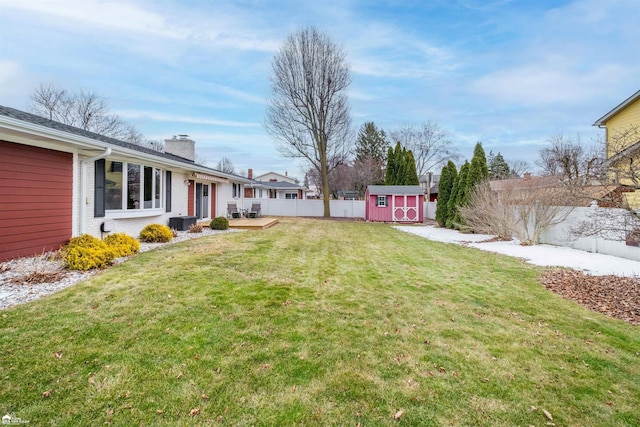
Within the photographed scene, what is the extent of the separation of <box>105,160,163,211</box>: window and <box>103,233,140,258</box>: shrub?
1688mm

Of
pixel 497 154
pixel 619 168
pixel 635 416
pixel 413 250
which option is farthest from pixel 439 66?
pixel 497 154

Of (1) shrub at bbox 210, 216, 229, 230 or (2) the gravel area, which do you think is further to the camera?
(1) shrub at bbox 210, 216, 229, 230

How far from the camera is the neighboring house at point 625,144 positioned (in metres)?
5.05

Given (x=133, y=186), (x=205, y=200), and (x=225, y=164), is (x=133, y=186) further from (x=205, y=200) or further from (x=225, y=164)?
(x=225, y=164)

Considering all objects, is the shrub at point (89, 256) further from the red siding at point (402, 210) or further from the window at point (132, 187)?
the red siding at point (402, 210)

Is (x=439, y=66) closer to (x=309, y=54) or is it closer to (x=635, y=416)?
(x=309, y=54)

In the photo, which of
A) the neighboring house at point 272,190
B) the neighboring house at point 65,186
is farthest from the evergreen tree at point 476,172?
the neighboring house at point 272,190

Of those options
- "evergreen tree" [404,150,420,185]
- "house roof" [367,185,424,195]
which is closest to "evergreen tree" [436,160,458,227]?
"house roof" [367,185,424,195]

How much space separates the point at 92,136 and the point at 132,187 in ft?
5.42

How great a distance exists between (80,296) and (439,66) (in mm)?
15451

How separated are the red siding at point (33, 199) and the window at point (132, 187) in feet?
3.92

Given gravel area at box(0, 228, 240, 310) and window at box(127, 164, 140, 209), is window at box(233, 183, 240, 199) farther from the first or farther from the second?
gravel area at box(0, 228, 240, 310)

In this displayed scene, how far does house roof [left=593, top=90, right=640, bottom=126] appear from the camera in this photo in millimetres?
11445

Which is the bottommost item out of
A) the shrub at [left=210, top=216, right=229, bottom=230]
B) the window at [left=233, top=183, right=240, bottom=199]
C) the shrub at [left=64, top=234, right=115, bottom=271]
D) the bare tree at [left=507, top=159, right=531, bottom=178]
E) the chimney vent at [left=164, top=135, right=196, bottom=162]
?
the shrub at [left=64, top=234, right=115, bottom=271]
